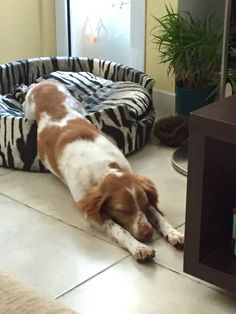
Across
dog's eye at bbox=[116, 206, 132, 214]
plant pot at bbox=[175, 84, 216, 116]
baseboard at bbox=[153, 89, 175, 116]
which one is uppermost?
plant pot at bbox=[175, 84, 216, 116]

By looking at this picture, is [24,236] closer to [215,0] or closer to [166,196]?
[166,196]

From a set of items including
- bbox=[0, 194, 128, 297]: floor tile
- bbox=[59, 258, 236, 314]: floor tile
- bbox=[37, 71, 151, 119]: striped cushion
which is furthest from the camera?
bbox=[37, 71, 151, 119]: striped cushion

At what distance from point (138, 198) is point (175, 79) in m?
1.11

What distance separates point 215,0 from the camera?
3.02 m

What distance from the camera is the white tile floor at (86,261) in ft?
5.82

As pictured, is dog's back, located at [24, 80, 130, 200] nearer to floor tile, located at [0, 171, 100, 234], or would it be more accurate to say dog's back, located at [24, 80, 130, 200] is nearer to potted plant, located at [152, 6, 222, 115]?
floor tile, located at [0, 171, 100, 234]

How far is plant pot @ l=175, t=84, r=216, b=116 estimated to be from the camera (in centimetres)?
289

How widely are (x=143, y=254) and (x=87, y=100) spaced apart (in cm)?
123

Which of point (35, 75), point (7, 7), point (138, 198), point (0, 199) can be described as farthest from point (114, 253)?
point (7, 7)

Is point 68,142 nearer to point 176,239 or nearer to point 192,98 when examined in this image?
point 176,239

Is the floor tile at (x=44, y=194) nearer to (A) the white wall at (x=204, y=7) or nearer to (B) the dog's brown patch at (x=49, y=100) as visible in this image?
(B) the dog's brown patch at (x=49, y=100)

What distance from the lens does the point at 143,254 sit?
6.40 feet

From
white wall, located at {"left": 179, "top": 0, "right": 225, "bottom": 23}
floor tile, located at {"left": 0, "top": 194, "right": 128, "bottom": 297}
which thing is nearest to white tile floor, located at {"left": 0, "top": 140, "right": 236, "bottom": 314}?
floor tile, located at {"left": 0, "top": 194, "right": 128, "bottom": 297}

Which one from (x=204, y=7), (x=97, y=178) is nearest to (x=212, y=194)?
(x=97, y=178)
